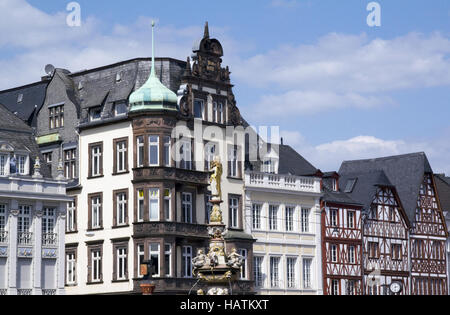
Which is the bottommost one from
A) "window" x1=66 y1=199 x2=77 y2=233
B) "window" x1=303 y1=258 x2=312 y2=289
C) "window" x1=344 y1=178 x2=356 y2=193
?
"window" x1=303 y1=258 x2=312 y2=289

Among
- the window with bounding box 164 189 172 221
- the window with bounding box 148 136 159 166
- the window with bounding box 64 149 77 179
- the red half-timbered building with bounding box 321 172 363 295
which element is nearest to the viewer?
the window with bounding box 164 189 172 221

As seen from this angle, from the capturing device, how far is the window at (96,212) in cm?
6372

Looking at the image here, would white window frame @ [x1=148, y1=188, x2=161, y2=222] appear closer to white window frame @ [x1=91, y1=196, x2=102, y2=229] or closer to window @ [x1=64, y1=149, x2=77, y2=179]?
white window frame @ [x1=91, y1=196, x2=102, y2=229]

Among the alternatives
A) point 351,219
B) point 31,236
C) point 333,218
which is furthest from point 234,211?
point 31,236

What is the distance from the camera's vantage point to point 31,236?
5747 centimetres

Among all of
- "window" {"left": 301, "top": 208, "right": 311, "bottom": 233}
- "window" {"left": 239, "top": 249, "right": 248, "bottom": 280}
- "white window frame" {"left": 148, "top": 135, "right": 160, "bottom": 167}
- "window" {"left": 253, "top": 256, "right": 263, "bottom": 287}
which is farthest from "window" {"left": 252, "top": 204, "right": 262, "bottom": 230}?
"white window frame" {"left": 148, "top": 135, "right": 160, "bottom": 167}

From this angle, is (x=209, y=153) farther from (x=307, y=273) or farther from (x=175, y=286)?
(x=307, y=273)

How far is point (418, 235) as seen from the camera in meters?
83.1

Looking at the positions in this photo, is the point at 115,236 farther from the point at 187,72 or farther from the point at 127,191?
the point at 187,72

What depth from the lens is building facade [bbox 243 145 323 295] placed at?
6775cm

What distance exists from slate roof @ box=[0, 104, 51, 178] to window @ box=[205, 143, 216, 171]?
10186 mm
